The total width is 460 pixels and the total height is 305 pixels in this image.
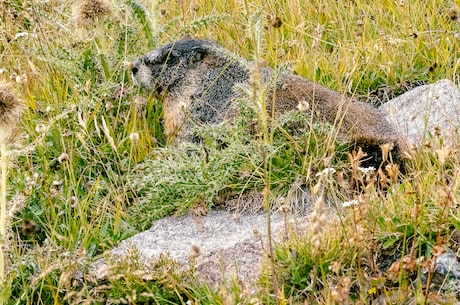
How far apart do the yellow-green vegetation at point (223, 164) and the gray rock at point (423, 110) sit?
10.6 inches

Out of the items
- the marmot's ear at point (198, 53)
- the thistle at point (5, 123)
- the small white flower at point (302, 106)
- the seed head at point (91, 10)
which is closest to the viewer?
→ the small white flower at point (302, 106)

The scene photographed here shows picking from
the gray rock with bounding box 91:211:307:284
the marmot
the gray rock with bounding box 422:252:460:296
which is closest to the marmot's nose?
→ the marmot

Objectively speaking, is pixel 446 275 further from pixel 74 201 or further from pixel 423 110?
pixel 423 110

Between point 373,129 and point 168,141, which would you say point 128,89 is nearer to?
point 168,141

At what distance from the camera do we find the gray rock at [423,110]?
4926 millimetres

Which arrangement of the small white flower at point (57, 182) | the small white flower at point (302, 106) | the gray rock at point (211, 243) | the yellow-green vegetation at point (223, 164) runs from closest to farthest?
the small white flower at point (302, 106)
the yellow-green vegetation at point (223, 164)
the gray rock at point (211, 243)
the small white flower at point (57, 182)

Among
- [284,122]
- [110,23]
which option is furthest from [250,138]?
[110,23]

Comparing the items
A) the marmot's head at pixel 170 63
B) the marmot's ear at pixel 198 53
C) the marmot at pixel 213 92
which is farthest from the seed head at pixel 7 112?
the marmot's ear at pixel 198 53

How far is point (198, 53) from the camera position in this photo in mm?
5828

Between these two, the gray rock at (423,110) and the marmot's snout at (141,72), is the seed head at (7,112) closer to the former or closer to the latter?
the marmot's snout at (141,72)

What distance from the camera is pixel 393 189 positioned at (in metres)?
3.71

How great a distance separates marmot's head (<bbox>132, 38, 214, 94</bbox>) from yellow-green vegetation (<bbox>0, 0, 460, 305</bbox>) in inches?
5.5

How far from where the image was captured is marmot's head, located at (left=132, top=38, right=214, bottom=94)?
5.65m

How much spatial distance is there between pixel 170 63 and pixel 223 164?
1552mm
